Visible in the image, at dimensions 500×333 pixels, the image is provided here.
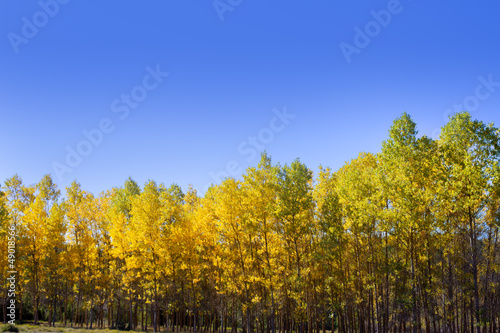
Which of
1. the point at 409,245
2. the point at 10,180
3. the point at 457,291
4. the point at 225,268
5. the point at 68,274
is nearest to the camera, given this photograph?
the point at 409,245

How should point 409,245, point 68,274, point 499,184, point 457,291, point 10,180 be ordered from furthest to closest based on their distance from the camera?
1. point 10,180
2. point 68,274
3. point 457,291
4. point 409,245
5. point 499,184

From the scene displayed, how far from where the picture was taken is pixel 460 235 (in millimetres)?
25422

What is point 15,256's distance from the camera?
3550 cm

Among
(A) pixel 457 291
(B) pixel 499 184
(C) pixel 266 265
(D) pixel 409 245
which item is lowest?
(A) pixel 457 291

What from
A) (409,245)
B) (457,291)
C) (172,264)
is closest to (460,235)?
(409,245)

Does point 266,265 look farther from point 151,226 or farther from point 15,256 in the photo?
point 15,256

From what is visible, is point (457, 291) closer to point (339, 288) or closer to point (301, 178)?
point (339, 288)

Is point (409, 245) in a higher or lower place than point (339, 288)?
higher

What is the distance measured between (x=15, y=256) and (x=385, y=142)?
121 ft

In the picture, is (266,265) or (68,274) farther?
(68,274)

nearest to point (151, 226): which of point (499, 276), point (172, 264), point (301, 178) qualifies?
point (172, 264)

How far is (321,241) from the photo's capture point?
2833cm

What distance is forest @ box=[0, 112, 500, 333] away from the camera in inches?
891

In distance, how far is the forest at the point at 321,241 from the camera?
2262cm
